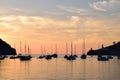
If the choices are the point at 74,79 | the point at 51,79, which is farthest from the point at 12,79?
the point at 74,79

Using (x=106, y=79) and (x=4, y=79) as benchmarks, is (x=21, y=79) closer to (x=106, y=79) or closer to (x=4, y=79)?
(x=4, y=79)

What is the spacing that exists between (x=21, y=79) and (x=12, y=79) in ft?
6.90

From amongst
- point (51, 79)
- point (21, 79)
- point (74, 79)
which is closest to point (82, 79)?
point (74, 79)

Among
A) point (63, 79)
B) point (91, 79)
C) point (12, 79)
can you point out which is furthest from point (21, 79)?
point (91, 79)

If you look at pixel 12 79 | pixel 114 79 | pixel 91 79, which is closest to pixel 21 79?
pixel 12 79

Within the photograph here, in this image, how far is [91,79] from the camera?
83562 millimetres

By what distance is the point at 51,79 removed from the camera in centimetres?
8381

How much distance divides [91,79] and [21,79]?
1602 cm

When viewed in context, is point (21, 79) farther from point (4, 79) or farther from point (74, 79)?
point (74, 79)

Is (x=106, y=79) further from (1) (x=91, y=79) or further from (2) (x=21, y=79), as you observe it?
(2) (x=21, y=79)

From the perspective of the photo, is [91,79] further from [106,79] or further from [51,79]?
[51,79]

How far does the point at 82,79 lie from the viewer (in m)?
84.1

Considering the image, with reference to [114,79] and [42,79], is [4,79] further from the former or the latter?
[114,79]

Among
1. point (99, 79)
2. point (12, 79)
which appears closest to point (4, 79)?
point (12, 79)
